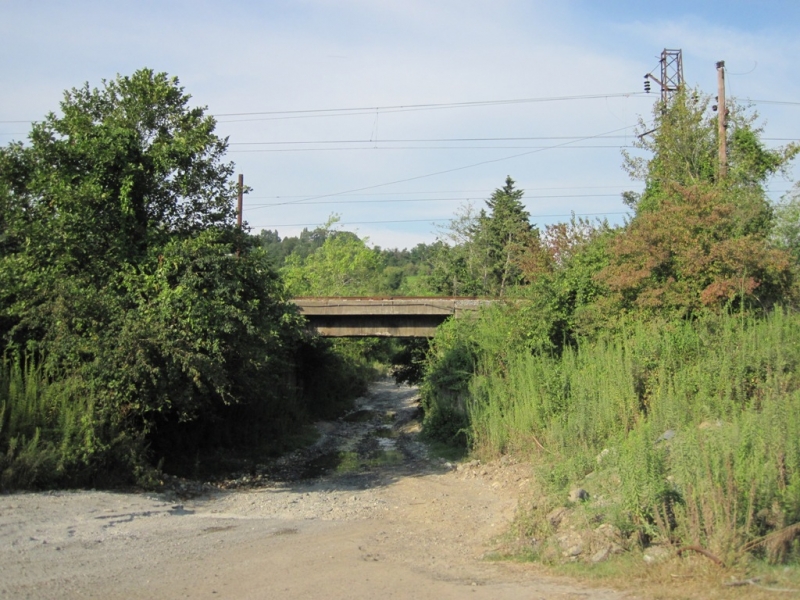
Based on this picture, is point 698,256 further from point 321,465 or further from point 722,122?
point 321,465

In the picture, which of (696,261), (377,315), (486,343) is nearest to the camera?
(696,261)

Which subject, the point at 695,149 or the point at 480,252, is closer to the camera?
the point at 695,149

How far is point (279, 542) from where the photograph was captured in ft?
35.6

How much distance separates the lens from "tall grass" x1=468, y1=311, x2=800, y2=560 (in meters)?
8.37

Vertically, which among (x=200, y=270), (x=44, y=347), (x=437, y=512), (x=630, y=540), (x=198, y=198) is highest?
(x=198, y=198)

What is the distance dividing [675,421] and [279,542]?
6.75 m

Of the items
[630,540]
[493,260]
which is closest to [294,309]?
[630,540]

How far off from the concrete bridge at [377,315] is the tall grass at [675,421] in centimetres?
661

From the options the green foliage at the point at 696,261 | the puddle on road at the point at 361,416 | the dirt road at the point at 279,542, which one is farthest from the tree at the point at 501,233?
the dirt road at the point at 279,542

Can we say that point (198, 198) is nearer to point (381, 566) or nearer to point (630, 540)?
point (381, 566)

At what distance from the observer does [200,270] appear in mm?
15508

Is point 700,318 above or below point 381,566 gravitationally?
above

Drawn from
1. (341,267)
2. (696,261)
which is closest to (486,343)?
(696,261)

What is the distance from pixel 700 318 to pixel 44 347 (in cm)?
1500
